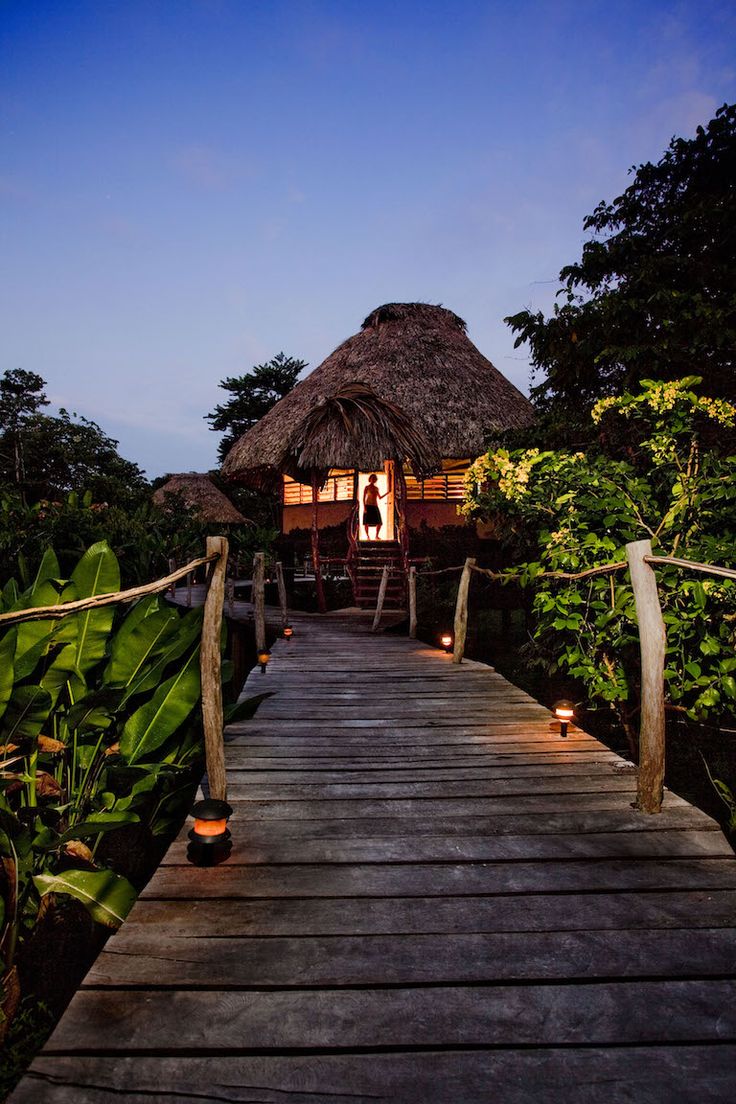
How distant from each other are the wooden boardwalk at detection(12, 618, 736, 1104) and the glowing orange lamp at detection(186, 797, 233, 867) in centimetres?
5

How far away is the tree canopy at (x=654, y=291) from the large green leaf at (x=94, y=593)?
600cm

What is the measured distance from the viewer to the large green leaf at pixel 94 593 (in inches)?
98.4

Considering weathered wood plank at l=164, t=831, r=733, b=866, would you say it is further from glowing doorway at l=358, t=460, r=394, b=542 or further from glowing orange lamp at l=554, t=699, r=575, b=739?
glowing doorway at l=358, t=460, r=394, b=542

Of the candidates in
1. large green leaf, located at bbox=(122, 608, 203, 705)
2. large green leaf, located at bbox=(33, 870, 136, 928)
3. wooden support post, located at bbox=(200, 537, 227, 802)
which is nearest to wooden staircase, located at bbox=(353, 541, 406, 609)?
large green leaf, located at bbox=(122, 608, 203, 705)

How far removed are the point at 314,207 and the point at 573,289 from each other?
112 feet

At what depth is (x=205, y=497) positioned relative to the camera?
2564 centimetres

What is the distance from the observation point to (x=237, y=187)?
97.6 ft

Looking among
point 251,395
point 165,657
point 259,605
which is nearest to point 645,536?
point 165,657

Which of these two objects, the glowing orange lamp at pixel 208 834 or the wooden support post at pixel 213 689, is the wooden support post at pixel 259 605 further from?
the glowing orange lamp at pixel 208 834

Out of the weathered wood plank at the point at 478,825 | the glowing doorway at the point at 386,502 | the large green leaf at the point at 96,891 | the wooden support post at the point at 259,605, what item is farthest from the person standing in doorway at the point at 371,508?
the large green leaf at the point at 96,891

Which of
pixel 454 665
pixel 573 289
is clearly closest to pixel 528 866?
pixel 454 665

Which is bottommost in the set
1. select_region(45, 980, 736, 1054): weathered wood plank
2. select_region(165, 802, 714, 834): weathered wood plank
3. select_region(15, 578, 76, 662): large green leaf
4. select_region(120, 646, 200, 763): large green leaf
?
select_region(165, 802, 714, 834): weathered wood plank

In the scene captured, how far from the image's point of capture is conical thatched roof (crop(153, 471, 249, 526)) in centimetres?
2522

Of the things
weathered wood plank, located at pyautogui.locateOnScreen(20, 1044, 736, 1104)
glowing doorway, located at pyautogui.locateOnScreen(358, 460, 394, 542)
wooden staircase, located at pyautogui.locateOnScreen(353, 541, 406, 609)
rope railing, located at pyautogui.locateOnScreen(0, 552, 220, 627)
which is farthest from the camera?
glowing doorway, located at pyautogui.locateOnScreen(358, 460, 394, 542)
